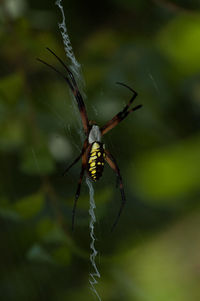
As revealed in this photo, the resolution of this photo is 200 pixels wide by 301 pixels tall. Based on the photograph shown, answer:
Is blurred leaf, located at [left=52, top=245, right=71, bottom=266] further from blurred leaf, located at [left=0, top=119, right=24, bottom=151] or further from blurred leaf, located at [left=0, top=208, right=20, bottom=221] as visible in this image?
blurred leaf, located at [left=0, top=119, right=24, bottom=151]

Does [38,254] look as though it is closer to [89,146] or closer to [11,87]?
[89,146]

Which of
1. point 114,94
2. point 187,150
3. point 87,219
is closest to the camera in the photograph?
point 87,219

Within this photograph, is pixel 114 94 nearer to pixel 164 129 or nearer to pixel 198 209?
pixel 164 129

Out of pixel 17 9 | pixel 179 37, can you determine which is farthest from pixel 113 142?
pixel 17 9

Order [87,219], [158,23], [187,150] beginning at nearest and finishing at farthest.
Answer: [87,219] → [187,150] → [158,23]

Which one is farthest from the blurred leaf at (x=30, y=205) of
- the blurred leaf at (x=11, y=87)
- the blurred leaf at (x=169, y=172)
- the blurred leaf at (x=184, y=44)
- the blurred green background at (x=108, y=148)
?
the blurred leaf at (x=184, y=44)

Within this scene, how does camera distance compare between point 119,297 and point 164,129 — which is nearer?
point 119,297

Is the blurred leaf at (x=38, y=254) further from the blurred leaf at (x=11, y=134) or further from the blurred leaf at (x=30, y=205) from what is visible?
the blurred leaf at (x=11, y=134)
